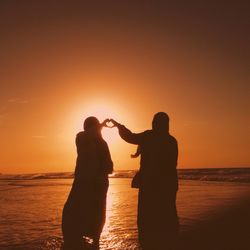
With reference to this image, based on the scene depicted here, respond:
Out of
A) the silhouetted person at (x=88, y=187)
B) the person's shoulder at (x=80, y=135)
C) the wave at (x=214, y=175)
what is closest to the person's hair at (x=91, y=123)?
the silhouetted person at (x=88, y=187)

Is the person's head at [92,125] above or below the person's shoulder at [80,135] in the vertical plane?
above

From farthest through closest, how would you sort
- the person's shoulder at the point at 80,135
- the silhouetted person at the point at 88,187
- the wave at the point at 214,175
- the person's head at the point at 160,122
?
the wave at the point at 214,175 < the person's shoulder at the point at 80,135 < the silhouetted person at the point at 88,187 < the person's head at the point at 160,122

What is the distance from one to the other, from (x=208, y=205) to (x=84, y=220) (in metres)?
7.80

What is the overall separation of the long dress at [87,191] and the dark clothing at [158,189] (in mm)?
1869

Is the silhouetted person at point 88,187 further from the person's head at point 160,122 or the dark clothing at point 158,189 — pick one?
the person's head at point 160,122

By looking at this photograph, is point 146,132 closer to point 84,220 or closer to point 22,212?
point 84,220

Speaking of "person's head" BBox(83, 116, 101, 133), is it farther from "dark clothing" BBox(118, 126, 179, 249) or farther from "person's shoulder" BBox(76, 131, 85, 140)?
"dark clothing" BBox(118, 126, 179, 249)

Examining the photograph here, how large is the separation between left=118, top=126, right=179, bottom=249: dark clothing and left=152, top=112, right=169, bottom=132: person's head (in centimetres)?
9

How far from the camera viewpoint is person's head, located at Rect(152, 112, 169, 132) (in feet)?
24.3

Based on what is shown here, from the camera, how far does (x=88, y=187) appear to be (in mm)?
9133

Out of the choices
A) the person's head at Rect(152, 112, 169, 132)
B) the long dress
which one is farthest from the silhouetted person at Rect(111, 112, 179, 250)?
the long dress

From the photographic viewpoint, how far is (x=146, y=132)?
24.7 ft

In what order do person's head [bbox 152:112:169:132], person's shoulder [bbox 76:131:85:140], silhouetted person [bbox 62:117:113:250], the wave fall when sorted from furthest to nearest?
1. the wave
2. person's shoulder [bbox 76:131:85:140]
3. silhouetted person [bbox 62:117:113:250]
4. person's head [bbox 152:112:169:132]

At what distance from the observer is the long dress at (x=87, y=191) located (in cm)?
910
